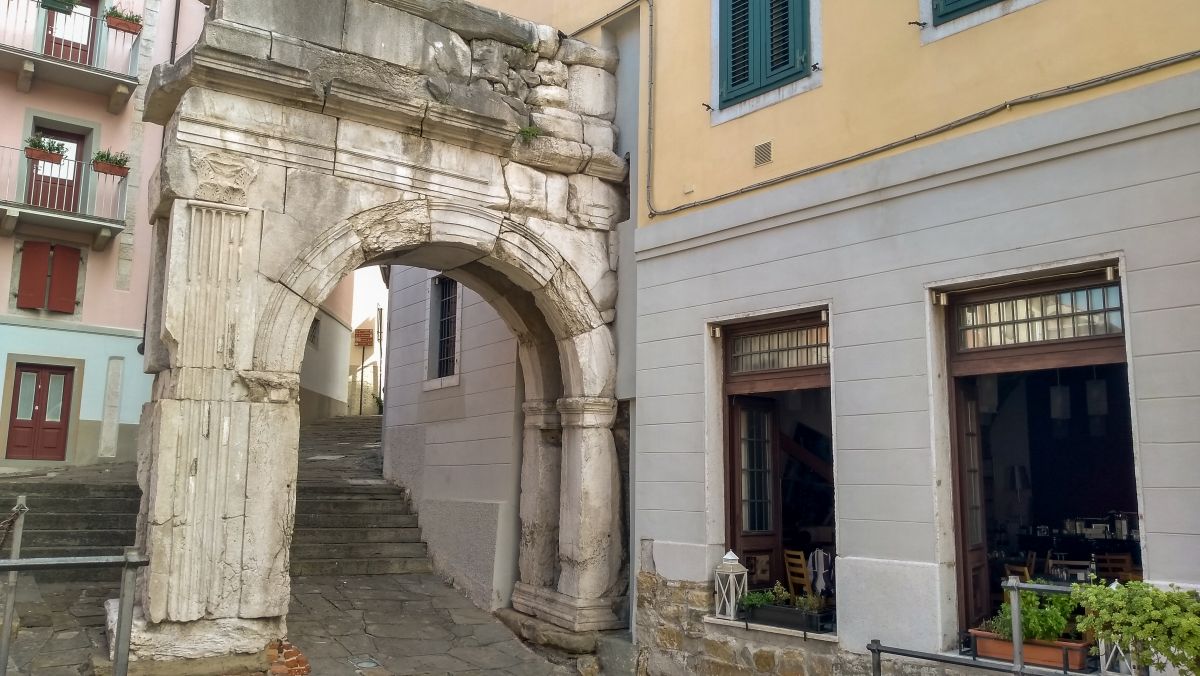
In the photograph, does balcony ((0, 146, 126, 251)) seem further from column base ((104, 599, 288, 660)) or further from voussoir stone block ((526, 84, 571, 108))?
column base ((104, 599, 288, 660))

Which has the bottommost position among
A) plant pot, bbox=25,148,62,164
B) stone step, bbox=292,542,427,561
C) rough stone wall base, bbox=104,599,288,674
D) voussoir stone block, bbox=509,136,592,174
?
rough stone wall base, bbox=104,599,288,674

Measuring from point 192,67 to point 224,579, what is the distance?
3.35 m

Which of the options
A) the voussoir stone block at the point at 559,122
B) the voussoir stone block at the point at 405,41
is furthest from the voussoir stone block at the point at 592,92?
the voussoir stone block at the point at 405,41

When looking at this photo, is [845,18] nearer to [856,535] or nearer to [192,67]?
[856,535]

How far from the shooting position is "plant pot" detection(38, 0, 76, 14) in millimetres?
15008

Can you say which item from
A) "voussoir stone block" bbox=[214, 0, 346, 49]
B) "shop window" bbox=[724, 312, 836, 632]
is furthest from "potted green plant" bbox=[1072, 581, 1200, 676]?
"voussoir stone block" bbox=[214, 0, 346, 49]

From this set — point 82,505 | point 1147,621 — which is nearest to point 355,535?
point 82,505

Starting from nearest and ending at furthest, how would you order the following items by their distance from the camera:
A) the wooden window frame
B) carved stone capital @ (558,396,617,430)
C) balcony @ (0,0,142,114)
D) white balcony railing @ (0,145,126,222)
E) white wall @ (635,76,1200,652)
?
white wall @ (635,76,1200,652)
the wooden window frame
carved stone capital @ (558,396,617,430)
white balcony railing @ (0,145,126,222)
balcony @ (0,0,142,114)

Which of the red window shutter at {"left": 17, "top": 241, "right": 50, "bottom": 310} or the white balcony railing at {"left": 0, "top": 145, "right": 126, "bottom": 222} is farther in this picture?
the red window shutter at {"left": 17, "top": 241, "right": 50, "bottom": 310}

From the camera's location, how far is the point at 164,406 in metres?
6.07

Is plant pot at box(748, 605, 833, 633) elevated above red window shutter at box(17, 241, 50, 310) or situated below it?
below

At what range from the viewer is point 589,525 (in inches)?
311

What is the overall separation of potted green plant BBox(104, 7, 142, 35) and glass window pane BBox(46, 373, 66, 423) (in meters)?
5.72

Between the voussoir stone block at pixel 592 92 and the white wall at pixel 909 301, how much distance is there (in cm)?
138
